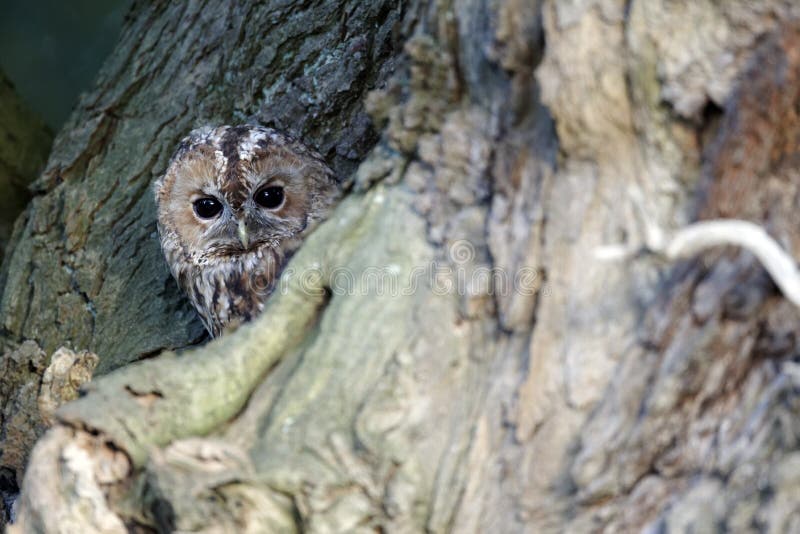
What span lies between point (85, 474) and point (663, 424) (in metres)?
0.98

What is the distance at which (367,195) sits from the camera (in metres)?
1.73

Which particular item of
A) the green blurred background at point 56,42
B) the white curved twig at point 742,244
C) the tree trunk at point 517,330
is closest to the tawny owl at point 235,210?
the tree trunk at point 517,330

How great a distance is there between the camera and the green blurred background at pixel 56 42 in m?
3.77

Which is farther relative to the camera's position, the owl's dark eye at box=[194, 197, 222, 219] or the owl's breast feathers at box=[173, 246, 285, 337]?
the owl's dark eye at box=[194, 197, 222, 219]

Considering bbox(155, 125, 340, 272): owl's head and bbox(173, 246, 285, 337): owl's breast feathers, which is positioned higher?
bbox(155, 125, 340, 272): owl's head

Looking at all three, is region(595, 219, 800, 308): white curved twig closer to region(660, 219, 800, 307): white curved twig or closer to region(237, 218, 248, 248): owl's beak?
region(660, 219, 800, 307): white curved twig

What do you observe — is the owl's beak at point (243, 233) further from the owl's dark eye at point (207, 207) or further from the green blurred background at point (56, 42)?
the green blurred background at point (56, 42)

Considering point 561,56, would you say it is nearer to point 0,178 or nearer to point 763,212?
point 763,212

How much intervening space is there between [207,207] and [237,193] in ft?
0.56

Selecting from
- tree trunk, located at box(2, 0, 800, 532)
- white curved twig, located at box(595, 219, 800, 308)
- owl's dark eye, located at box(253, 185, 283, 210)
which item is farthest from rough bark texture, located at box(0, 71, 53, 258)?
white curved twig, located at box(595, 219, 800, 308)

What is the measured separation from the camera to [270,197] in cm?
283

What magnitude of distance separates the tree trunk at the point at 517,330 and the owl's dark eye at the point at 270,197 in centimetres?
108

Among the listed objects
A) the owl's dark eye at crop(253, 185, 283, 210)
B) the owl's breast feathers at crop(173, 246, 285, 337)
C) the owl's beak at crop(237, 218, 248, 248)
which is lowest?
the owl's breast feathers at crop(173, 246, 285, 337)

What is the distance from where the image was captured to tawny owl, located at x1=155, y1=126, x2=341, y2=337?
107 inches
